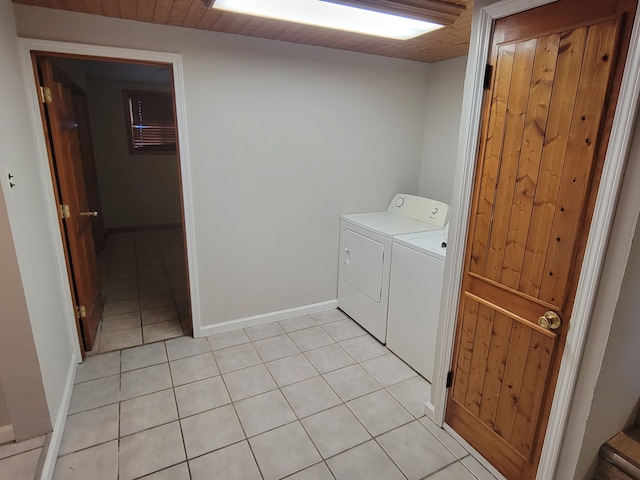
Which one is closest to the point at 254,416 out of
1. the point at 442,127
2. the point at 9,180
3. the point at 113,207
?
the point at 9,180

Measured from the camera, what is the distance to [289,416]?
2.12 m

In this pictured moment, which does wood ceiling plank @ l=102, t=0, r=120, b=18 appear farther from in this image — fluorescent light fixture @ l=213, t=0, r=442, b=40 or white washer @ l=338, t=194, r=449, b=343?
white washer @ l=338, t=194, r=449, b=343

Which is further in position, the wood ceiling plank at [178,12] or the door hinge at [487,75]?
the wood ceiling plank at [178,12]

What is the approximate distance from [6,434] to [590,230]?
2.79 m

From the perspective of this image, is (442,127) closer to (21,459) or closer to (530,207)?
(530,207)

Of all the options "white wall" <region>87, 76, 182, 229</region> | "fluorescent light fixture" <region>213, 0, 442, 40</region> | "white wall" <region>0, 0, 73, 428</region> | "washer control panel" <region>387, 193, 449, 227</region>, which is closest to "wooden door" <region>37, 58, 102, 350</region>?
"white wall" <region>0, 0, 73, 428</region>

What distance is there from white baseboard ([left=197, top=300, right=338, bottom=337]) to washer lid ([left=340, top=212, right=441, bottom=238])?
89 cm

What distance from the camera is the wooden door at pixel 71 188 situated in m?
2.27

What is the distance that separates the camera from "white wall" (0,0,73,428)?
1669 millimetres

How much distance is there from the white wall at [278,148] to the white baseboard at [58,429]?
96cm

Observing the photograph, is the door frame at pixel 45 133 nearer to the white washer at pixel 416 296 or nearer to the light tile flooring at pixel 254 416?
the light tile flooring at pixel 254 416

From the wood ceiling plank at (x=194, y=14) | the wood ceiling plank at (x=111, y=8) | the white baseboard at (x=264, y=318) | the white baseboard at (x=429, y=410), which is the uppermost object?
the wood ceiling plank at (x=194, y=14)

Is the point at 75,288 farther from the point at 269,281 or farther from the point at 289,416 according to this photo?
the point at 289,416

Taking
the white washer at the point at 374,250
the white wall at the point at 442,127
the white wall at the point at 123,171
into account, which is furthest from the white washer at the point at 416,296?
the white wall at the point at 123,171
